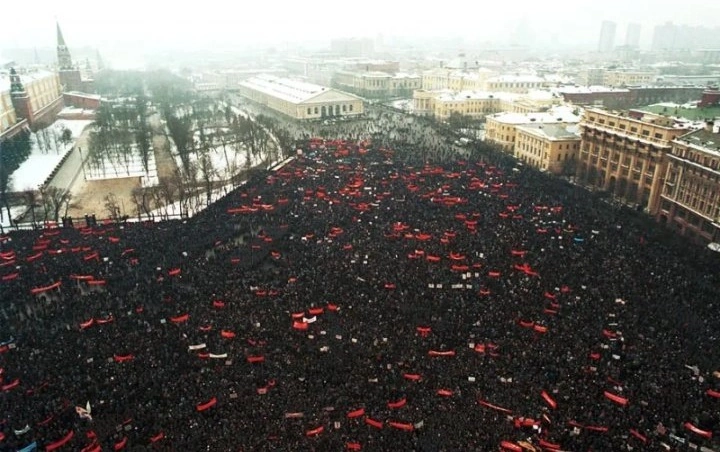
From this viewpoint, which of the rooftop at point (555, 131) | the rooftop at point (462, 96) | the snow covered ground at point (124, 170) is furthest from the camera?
the rooftop at point (462, 96)

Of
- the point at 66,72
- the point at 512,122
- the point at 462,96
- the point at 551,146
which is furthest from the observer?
the point at 66,72

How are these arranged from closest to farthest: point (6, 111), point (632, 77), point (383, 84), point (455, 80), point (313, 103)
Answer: point (6, 111) → point (313, 103) → point (455, 80) → point (383, 84) → point (632, 77)

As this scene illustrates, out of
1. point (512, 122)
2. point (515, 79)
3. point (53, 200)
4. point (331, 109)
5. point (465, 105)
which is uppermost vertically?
point (515, 79)

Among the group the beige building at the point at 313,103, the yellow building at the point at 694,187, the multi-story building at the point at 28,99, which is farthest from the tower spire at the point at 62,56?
the yellow building at the point at 694,187

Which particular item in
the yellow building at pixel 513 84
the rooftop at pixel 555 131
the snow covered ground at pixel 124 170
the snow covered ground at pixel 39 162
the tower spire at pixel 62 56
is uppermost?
the tower spire at pixel 62 56

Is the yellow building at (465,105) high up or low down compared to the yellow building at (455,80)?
down

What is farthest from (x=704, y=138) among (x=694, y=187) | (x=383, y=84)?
(x=383, y=84)

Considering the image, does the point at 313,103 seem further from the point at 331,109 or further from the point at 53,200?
the point at 53,200

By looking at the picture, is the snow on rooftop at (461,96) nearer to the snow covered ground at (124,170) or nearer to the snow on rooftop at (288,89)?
the snow on rooftop at (288,89)
